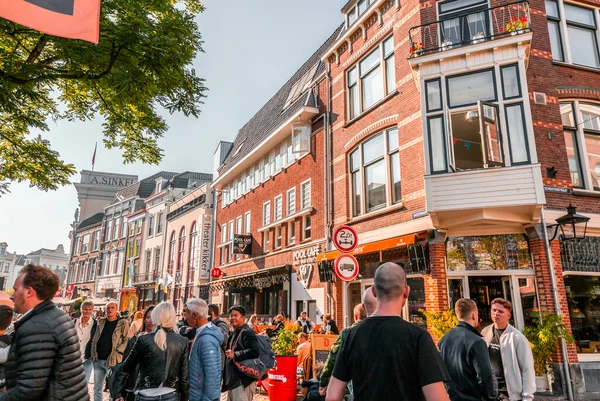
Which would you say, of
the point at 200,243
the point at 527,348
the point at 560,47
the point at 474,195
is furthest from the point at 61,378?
the point at 200,243

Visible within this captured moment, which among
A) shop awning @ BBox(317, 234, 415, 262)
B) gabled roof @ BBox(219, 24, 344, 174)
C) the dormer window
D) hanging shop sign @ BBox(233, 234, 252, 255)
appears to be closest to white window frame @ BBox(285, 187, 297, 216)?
gabled roof @ BBox(219, 24, 344, 174)

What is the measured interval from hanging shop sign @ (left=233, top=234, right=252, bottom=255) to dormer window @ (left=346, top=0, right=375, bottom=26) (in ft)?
42.7

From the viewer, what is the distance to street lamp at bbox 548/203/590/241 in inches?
388

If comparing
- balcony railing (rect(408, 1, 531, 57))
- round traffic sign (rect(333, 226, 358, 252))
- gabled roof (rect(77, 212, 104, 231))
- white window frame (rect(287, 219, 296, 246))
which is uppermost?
gabled roof (rect(77, 212, 104, 231))

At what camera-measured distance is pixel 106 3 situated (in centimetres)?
632

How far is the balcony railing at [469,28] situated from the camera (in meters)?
11.1

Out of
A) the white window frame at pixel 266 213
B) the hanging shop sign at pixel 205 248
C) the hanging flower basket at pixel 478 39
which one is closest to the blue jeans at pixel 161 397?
the hanging flower basket at pixel 478 39

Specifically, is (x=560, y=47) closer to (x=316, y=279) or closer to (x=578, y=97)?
(x=578, y=97)

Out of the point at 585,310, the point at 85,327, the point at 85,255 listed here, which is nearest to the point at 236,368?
the point at 85,327

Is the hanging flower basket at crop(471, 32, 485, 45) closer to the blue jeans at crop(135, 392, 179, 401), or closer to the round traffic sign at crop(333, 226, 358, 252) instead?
the round traffic sign at crop(333, 226, 358, 252)

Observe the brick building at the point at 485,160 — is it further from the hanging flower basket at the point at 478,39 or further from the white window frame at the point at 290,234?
the white window frame at the point at 290,234

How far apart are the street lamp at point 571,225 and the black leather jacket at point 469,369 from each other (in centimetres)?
766

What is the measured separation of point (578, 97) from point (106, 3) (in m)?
12.3

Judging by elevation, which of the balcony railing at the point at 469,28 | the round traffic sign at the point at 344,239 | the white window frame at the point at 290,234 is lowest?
the round traffic sign at the point at 344,239
